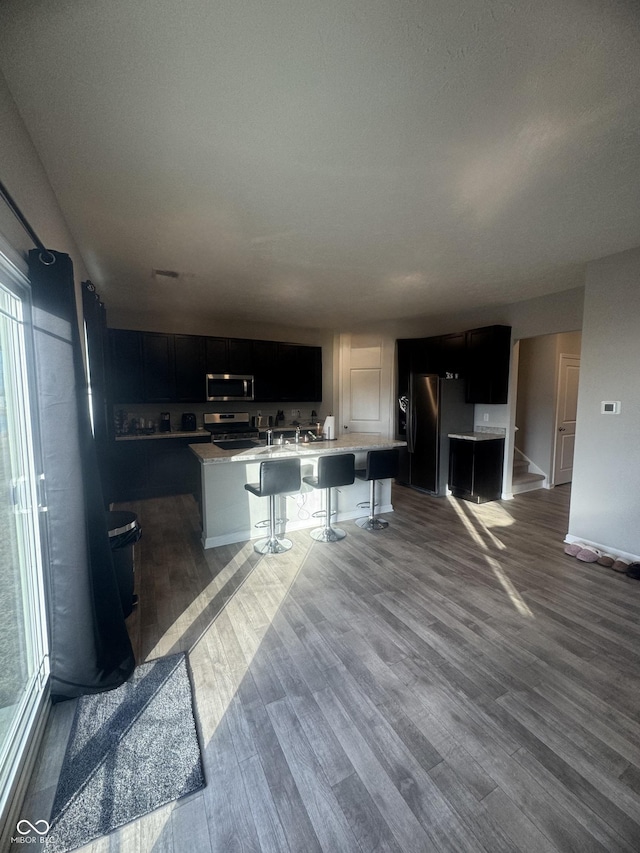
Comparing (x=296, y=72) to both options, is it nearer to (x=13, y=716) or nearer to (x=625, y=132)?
(x=625, y=132)

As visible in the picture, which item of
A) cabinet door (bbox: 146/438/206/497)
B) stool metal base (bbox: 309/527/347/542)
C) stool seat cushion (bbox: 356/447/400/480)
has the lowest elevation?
stool metal base (bbox: 309/527/347/542)

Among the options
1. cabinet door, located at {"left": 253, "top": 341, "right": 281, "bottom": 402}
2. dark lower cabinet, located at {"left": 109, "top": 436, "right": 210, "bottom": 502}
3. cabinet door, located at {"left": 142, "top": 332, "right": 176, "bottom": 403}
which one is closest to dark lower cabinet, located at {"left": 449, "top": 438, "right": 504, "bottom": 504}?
cabinet door, located at {"left": 253, "top": 341, "right": 281, "bottom": 402}

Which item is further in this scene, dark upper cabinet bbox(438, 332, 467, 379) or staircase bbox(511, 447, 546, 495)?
staircase bbox(511, 447, 546, 495)

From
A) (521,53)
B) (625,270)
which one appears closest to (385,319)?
(625,270)

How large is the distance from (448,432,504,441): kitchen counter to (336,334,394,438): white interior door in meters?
1.43

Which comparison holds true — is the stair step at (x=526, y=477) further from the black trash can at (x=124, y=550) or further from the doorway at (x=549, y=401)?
the black trash can at (x=124, y=550)

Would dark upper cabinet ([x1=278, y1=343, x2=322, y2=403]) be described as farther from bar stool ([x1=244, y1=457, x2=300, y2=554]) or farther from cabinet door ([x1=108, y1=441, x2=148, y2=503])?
bar stool ([x1=244, y1=457, x2=300, y2=554])

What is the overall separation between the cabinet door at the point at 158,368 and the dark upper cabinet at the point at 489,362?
4.45 meters

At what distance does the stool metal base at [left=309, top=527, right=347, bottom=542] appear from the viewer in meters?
3.63

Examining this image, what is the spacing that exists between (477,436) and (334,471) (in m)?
2.62

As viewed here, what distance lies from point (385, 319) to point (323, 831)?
5.91 m

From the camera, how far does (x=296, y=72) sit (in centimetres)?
132

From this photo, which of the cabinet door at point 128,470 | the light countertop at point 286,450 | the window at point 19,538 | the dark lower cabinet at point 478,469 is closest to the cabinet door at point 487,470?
the dark lower cabinet at point 478,469

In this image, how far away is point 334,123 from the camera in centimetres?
157
